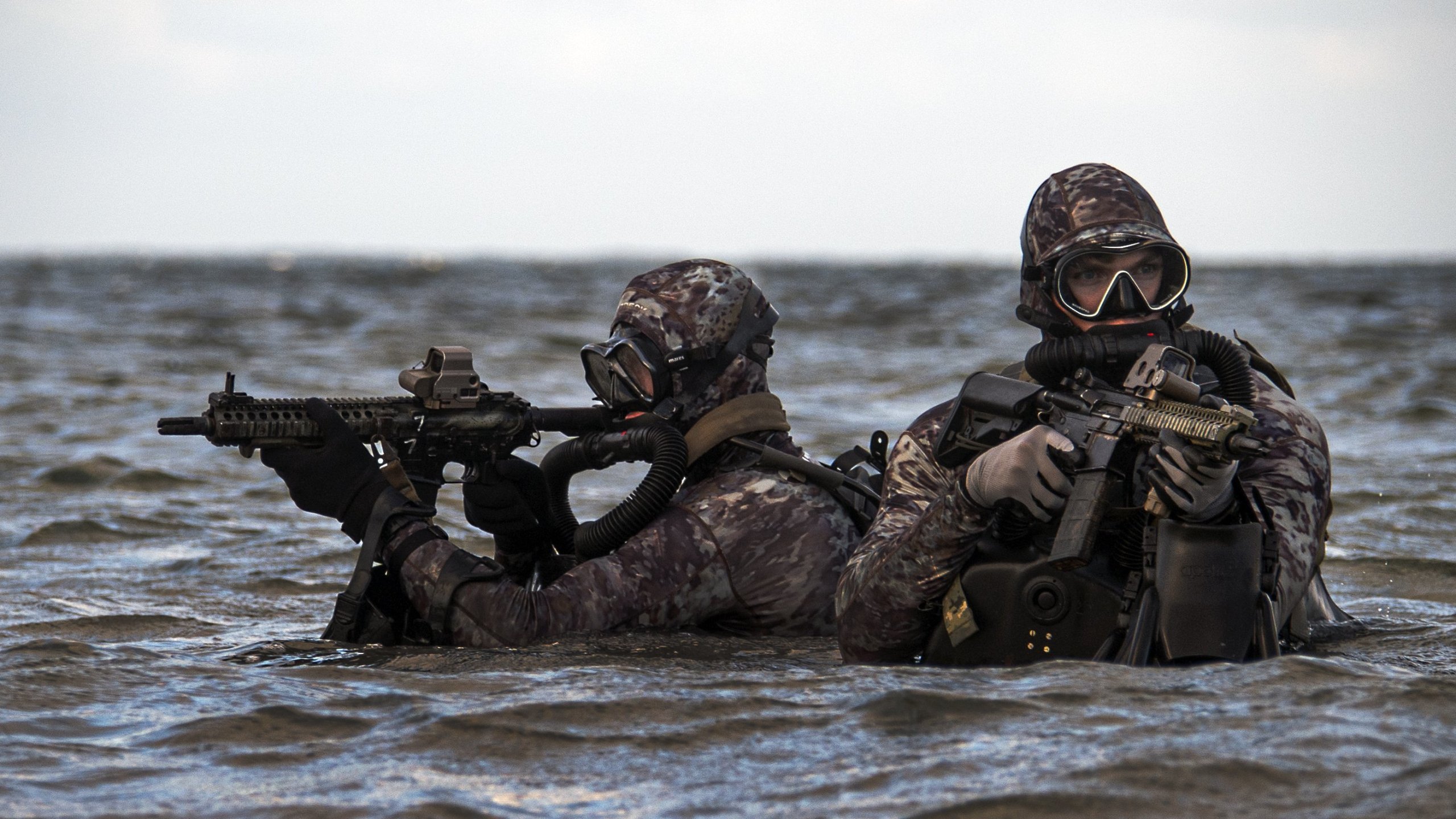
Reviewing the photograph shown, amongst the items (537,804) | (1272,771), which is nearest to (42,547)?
(537,804)

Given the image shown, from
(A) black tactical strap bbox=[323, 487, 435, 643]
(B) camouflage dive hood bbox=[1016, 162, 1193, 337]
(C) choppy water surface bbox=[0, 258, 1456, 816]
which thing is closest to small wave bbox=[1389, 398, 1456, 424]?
(C) choppy water surface bbox=[0, 258, 1456, 816]

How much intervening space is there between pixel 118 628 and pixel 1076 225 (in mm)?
4624

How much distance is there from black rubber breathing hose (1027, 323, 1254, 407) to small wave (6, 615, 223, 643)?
13.4ft

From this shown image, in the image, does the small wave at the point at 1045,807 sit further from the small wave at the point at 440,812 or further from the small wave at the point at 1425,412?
the small wave at the point at 1425,412

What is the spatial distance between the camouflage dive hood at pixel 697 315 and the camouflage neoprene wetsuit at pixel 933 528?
1.01 m

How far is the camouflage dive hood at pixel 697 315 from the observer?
587 centimetres

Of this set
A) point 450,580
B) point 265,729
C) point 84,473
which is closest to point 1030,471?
point 450,580

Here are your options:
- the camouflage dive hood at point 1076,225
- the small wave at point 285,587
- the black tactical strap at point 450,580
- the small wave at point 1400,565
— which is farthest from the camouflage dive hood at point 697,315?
the small wave at point 1400,565

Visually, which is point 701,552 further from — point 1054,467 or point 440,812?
point 440,812

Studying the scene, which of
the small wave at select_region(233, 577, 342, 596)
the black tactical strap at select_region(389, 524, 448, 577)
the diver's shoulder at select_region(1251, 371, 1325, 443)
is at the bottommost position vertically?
the small wave at select_region(233, 577, 342, 596)

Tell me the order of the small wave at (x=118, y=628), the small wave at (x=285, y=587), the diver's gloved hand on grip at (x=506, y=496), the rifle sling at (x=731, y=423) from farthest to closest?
the small wave at (x=285, y=587), the small wave at (x=118, y=628), the diver's gloved hand on grip at (x=506, y=496), the rifle sling at (x=731, y=423)

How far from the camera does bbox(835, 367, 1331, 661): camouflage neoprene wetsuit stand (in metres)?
4.71

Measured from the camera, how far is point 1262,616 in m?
4.56

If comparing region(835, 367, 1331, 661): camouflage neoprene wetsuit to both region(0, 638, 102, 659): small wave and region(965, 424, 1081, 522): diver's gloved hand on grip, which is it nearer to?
region(965, 424, 1081, 522): diver's gloved hand on grip
